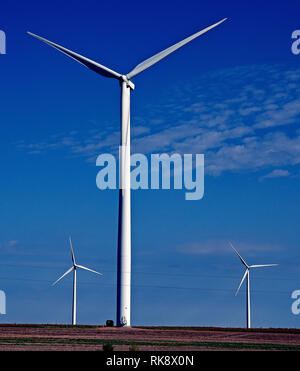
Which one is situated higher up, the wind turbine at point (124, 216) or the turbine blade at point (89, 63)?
the turbine blade at point (89, 63)

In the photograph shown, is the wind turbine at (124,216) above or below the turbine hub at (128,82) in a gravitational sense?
below

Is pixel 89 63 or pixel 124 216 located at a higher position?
Answer: pixel 89 63

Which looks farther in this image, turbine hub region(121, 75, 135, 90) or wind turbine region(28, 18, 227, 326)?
turbine hub region(121, 75, 135, 90)

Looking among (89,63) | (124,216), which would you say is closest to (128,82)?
(89,63)

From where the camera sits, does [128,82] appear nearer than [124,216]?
No

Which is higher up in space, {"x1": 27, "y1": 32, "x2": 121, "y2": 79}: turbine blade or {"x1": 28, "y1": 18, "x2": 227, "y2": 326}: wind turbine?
{"x1": 27, "y1": 32, "x2": 121, "y2": 79}: turbine blade

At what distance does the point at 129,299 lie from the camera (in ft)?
297

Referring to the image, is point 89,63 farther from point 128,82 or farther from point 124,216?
point 124,216

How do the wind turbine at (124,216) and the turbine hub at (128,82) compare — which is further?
the turbine hub at (128,82)

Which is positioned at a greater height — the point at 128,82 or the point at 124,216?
the point at 128,82

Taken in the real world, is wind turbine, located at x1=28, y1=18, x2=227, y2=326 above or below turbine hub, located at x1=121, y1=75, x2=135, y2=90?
below
